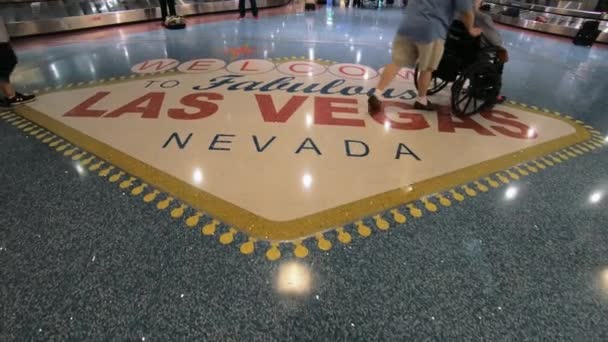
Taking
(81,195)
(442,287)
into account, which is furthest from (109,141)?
(442,287)

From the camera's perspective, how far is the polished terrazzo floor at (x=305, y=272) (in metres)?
1.19

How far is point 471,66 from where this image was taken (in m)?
2.54

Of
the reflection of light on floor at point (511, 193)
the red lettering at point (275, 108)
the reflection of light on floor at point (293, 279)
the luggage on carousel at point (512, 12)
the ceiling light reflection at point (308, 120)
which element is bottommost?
the reflection of light on floor at point (293, 279)

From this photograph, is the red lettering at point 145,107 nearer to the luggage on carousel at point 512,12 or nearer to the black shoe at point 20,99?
the black shoe at point 20,99

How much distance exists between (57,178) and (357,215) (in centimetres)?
184

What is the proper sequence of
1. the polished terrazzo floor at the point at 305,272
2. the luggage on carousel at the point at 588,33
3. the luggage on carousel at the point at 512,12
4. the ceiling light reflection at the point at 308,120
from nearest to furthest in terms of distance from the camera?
1. the polished terrazzo floor at the point at 305,272
2. the ceiling light reflection at the point at 308,120
3. the luggage on carousel at the point at 588,33
4. the luggage on carousel at the point at 512,12

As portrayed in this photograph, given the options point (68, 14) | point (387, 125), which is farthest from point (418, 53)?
point (68, 14)

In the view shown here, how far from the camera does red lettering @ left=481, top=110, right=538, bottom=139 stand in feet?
8.48

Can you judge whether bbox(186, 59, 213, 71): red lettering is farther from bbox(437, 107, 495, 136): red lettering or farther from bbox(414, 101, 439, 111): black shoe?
bbox(437, 107, 495, 136): red lettering

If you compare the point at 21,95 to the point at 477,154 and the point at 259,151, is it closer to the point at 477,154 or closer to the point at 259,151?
the point at 259,151

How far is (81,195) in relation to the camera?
5.94 ft

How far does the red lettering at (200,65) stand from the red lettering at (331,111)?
1.79m

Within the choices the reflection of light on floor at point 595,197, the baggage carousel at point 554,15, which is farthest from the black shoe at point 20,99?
the baggage carousel at point 554,15

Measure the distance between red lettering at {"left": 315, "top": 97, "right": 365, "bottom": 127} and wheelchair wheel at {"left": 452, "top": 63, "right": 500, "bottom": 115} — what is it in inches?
34.1
